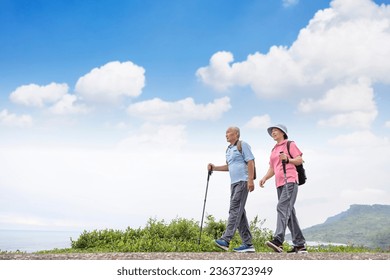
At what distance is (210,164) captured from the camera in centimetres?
1041

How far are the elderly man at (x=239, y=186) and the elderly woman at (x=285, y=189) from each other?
510 millimetres

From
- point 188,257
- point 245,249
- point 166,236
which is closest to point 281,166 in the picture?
point 245,249

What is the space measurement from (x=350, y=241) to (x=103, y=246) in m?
6.78

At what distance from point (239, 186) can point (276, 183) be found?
0.68 meters

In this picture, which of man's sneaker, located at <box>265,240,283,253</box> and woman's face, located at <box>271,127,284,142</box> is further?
woman's face, located at <box>271,127,284,142</box>

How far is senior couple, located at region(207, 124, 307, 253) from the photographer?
30.1ft

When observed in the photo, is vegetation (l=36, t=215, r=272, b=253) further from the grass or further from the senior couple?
the senior couple

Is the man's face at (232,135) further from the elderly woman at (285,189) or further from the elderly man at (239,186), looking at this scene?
the elderly woman at (285,189)

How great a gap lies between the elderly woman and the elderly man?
51cm

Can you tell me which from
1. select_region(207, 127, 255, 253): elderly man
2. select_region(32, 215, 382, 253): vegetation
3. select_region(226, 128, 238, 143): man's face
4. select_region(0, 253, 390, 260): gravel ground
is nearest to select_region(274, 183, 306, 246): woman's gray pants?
select_region(207, 127, 255, 253): elderly man

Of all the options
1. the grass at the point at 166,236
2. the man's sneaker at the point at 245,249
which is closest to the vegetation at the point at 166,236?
the grass at the point at 166,236

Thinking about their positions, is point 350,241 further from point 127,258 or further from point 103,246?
point 127,258
